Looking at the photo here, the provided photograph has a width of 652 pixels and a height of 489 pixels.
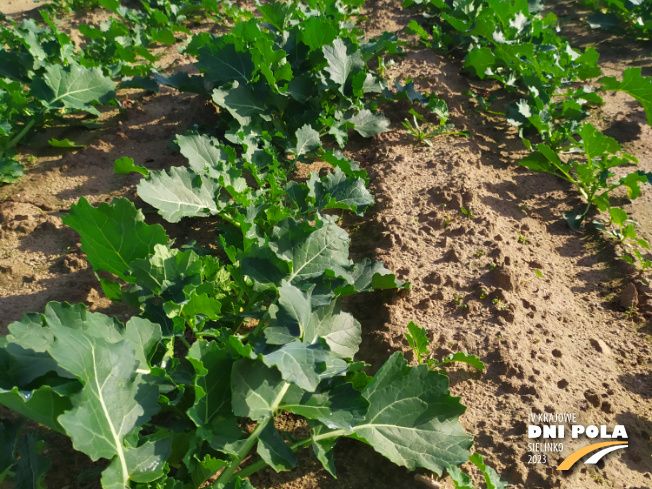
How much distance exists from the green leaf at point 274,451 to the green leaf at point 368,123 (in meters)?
2.74

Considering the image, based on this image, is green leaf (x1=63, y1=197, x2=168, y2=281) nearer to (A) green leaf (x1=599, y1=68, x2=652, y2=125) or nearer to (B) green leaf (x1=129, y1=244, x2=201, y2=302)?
(B) green leaf (x1=129, y1=244, x2=201, y2=302)

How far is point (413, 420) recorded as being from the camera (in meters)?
2.30

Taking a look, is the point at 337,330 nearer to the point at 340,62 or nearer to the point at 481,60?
the point at 340,62

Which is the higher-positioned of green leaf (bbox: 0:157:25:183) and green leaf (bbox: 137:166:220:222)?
green leaf (bbox: 137:166:220:222)

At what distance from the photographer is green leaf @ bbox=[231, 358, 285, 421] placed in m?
2.15

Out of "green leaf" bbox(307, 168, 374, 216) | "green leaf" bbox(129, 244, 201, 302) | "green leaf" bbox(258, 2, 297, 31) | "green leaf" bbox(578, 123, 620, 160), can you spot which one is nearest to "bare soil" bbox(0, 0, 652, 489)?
"green leaf" bbox(307, 168, 374, 216)

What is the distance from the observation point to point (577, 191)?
4.00 m

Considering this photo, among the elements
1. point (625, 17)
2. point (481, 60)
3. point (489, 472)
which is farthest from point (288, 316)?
point (625, 17)

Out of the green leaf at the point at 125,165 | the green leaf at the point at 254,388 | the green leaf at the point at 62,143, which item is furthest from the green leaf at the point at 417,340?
the green leaf at the point at 62,143

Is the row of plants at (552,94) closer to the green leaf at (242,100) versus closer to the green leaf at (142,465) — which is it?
the green leaf at (242,100)

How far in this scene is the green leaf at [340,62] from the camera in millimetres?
4102

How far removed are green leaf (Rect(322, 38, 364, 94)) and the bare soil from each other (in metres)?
0.59

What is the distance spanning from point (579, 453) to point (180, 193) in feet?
8.26

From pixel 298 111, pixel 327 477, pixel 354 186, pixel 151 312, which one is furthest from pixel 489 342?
pixel 298 111
